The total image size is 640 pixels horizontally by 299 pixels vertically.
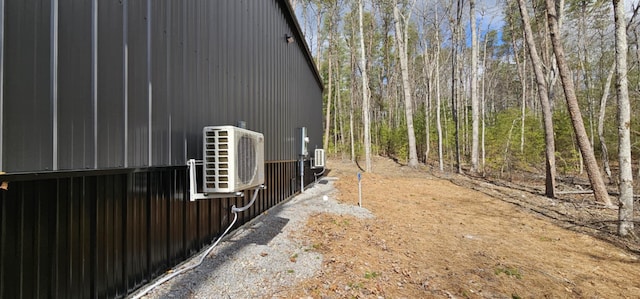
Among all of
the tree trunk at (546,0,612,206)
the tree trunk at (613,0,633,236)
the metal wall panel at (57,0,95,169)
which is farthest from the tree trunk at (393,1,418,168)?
the metal wall panel at (57,0,95,169)

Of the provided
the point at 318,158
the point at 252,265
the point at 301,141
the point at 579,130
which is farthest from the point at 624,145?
the point at 318,158

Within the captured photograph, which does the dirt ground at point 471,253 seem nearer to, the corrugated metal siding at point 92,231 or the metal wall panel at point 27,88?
the corrugated metal siding at point 92,231

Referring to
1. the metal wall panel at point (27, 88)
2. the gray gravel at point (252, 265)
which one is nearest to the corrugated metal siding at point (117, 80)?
the metal wall panel at point (27, 88)

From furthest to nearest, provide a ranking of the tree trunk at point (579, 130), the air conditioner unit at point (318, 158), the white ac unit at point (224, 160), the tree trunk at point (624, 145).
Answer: the air conditioner unit at point (318, 158) → the tree trunk at point (579, 130) → the tree trunk at point (624, 145) → the white ac unit at point (224, 160)

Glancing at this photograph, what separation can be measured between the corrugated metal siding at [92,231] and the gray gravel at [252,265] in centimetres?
29

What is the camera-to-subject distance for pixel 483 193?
9.73m

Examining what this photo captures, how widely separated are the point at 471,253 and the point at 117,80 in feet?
15.8

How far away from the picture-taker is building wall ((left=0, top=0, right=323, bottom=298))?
145 centimetres

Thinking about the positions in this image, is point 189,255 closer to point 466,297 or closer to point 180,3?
point 180,3

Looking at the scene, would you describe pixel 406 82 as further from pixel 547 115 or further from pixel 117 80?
pixel 117 80

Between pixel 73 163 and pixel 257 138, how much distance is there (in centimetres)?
197

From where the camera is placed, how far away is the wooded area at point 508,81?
843 centimetres

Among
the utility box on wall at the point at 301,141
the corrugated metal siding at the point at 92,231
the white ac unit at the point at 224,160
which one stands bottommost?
the corrugated metal siding at the point at 92,231

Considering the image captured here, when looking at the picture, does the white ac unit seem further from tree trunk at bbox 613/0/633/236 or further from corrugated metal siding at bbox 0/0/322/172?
tree trunk at bbox 613/0/633/236
